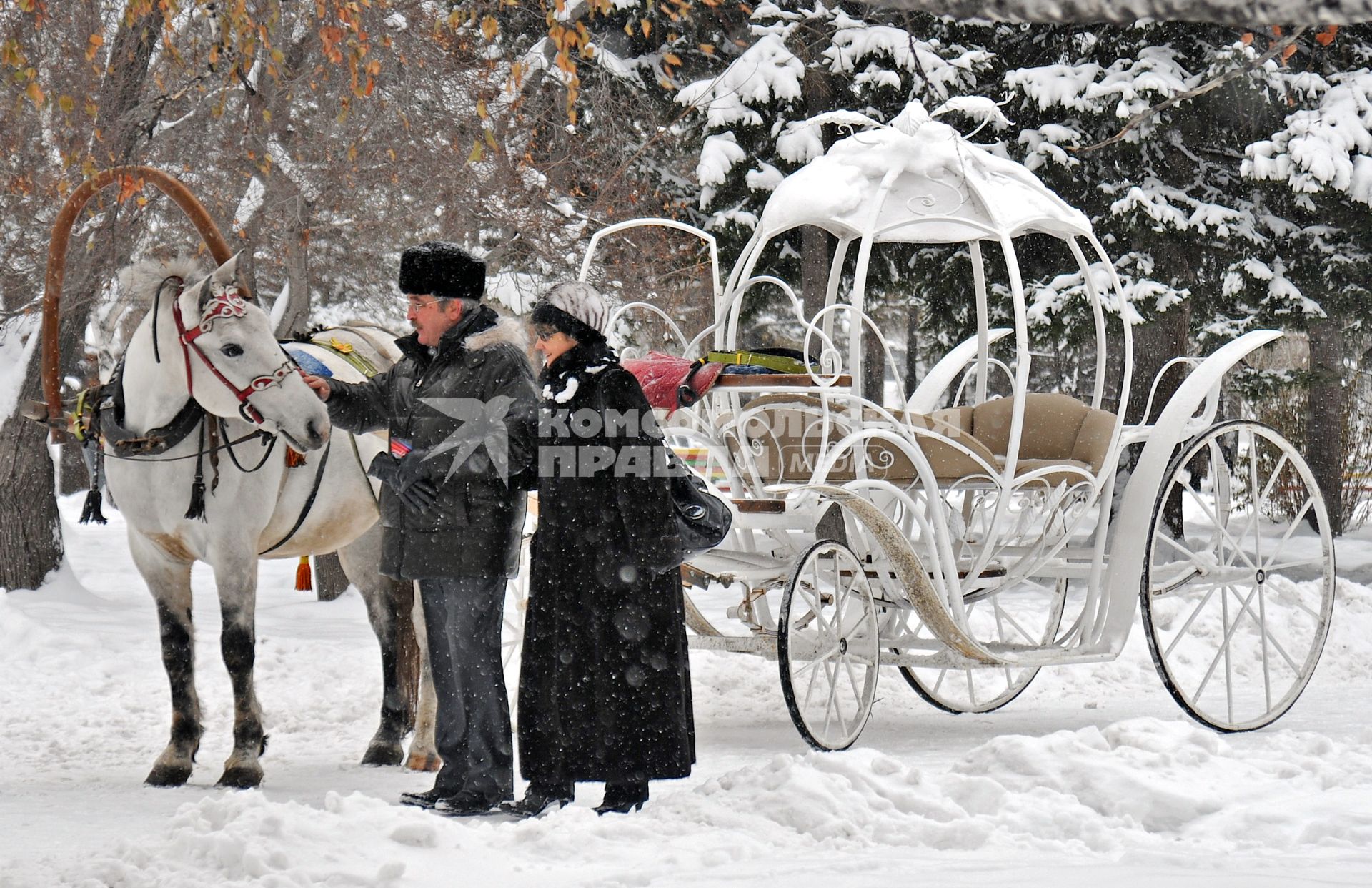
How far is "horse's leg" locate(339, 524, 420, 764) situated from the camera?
640 cm

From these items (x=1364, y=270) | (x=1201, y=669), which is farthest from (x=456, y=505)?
(x=1364, y=270)

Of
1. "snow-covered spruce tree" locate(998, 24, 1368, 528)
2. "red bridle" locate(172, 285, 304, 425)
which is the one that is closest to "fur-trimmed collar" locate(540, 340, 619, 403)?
"red bridle" locate(172, 285, 304, 425)

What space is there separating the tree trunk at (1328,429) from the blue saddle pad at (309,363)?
10844mm

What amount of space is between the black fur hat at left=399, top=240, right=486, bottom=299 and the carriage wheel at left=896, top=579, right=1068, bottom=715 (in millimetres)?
2825

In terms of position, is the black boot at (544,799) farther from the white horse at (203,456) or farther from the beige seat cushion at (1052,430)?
the beige seat cushion at (1052,430)

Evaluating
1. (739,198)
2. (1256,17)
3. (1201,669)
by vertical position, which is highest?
(739,198)

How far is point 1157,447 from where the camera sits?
673cm

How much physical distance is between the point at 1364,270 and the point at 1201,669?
535 centimetres

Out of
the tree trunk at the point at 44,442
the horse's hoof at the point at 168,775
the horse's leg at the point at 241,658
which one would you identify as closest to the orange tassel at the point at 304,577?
the horse's leg at the point at 241,658

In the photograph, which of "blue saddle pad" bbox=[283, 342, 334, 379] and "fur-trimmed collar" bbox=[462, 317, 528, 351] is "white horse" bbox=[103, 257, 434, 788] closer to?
"blue saddle pad" bbox=[283, 342, 334, 379]

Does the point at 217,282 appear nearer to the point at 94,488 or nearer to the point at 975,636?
the point at 94,488

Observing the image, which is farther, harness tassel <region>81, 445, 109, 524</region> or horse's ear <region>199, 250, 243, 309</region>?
harness tassel <region>81, 445, 109, 524</region>

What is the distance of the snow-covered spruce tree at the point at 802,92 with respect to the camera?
37.8ft

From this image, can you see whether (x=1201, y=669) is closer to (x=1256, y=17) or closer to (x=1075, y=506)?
(x=1075, y=506)
